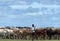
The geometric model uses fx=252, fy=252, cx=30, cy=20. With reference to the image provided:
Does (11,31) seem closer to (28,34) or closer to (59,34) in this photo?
(28,34)

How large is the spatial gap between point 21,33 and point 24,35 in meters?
0.76

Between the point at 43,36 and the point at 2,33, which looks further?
the point at 2,33

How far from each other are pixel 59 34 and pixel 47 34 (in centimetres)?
232

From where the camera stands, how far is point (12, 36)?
3831 cm

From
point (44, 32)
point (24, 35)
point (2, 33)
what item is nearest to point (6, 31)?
point (2, 33)

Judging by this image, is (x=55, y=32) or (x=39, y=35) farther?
(x=55, y=32)

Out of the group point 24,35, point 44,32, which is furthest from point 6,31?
point 44,32

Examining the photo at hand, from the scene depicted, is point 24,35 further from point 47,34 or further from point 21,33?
point 47,34

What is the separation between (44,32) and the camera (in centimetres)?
3766

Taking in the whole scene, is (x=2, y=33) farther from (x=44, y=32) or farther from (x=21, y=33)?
(x=44, y=32)

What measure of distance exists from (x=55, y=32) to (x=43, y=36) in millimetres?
4180

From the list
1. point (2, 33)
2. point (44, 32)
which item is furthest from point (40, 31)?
point (2, 33)

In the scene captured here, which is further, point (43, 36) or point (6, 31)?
point (6, 31)

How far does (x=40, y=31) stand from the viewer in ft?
124
